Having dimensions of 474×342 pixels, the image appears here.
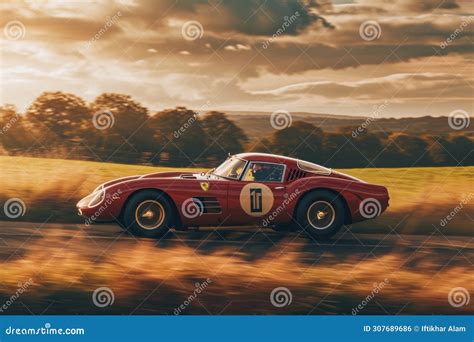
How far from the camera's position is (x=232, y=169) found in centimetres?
1345

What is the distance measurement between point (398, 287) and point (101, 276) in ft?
14.7

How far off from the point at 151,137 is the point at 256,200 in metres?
6.38

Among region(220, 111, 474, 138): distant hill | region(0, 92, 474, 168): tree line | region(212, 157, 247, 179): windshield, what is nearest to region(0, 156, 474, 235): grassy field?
region(0, 92, 474, 168): tree line

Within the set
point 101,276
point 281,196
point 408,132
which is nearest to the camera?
point 101,276

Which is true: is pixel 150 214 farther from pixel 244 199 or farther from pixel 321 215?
pixel 321 215

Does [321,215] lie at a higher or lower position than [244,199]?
higher

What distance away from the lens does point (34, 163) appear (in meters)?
18.5

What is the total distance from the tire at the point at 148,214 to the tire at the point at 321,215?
220 cm

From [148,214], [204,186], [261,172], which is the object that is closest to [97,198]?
[148,214]

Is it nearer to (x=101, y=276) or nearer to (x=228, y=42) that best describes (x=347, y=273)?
(x=101, y=276)

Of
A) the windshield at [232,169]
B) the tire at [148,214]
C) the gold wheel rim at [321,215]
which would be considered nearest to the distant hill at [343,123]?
the windshield at [232,169]

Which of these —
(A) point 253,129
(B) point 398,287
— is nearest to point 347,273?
(B) point 398,287

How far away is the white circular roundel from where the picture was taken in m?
13.1

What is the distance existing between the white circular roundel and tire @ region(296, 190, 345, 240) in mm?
528
